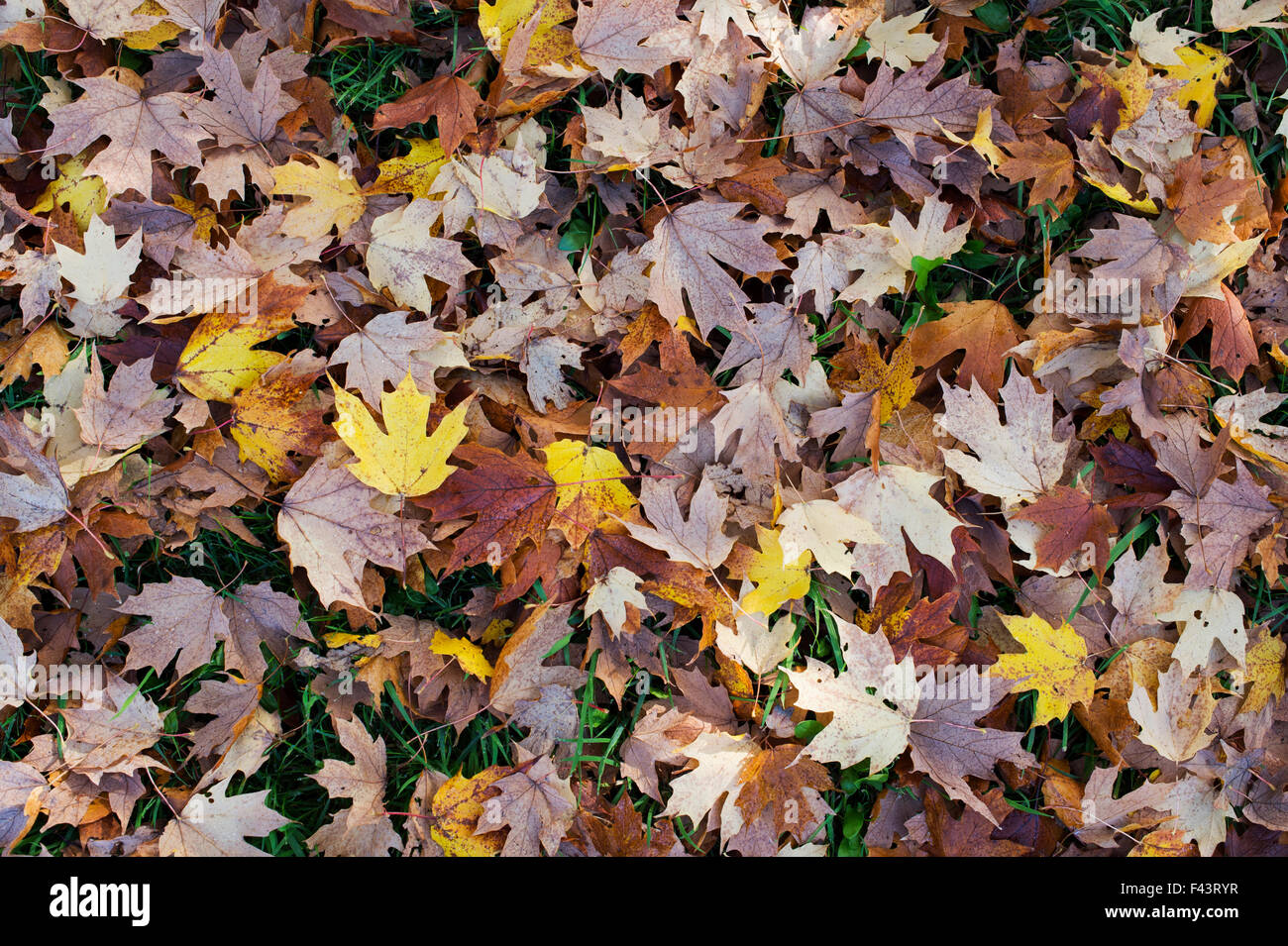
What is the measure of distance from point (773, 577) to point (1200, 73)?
161 centimetres

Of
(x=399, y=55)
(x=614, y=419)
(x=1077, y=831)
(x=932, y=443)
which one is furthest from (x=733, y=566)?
(x=399, y=55)

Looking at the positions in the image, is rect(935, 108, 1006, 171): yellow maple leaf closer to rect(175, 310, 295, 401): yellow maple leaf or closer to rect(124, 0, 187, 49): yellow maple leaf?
rect(175, 310, 295, 401): yellow maple leaf

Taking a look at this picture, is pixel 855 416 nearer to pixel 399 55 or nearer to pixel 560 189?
pixel 560 189

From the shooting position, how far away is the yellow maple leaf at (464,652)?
1.83 meters

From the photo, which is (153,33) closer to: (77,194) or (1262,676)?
(77,194)

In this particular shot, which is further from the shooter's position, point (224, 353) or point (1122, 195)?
point (1122, 195)

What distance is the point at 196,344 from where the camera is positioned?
178cm

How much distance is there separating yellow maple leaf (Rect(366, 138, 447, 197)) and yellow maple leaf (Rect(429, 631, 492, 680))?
1.01 metres

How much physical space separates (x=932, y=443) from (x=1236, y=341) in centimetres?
75

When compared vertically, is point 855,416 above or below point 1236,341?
below

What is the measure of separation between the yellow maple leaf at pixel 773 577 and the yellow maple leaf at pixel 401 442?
0.70 meters

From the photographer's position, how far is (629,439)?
72.4 inches

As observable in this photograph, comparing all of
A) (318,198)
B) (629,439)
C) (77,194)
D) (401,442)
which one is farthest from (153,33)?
(629,439)

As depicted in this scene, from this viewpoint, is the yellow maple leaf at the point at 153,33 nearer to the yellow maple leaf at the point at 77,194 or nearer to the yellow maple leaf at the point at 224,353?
the yellow maple leaf at the point at 77,194
